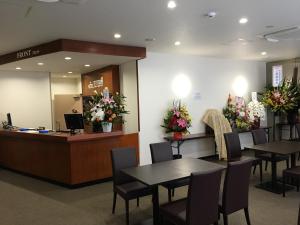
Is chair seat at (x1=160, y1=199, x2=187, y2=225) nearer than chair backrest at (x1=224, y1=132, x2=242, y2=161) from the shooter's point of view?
Yes

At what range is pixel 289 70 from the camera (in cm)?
841

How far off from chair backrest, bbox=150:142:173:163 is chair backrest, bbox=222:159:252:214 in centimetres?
140

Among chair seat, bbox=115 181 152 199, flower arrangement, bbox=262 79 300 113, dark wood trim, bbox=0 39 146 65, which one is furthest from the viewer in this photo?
flower arrangement, bbox=262 79 300 113

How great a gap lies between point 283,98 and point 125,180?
18.3ft

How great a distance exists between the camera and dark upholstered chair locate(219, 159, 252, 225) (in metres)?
2.99

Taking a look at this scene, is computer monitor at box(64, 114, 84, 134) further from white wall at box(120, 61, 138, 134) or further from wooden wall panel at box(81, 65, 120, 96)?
wooden wall panel at box(81, 65, 120, 96)

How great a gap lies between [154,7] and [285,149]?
10.2 feet

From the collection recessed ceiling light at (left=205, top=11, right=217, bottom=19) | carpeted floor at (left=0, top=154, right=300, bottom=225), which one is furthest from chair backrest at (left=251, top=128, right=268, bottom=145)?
recessed ceiling light at (left=205, top=11, right=217, bottom=19)

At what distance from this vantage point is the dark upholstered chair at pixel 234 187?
2988 mm

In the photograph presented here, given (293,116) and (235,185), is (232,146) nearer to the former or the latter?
(235,185)

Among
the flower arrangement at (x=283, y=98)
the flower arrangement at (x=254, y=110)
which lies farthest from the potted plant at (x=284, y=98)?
the flower arrangement at (x=254, y=110)

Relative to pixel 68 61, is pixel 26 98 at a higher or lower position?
lower

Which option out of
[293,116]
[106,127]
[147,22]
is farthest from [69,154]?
[293,116]

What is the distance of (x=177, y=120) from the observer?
252 inches
